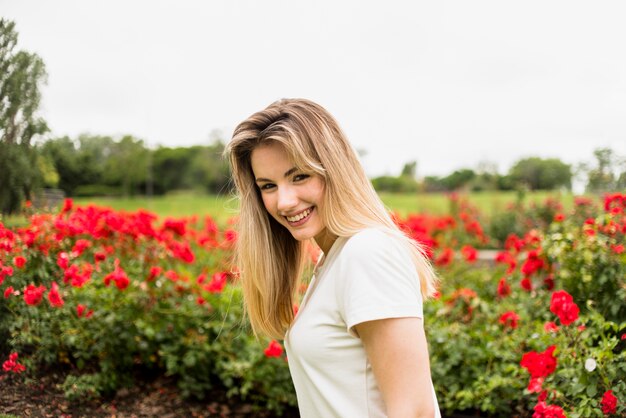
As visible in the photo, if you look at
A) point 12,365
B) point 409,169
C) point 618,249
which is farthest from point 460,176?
point 12,365

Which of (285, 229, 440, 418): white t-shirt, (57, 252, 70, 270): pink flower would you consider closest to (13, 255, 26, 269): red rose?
(57, 252, 70, 270): pink flower

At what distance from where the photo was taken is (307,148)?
1730 mm

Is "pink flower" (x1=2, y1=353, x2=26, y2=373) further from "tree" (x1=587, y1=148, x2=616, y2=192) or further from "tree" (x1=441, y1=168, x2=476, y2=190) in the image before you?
"tree" (x1=441, y1=168, x2=476, y2=190)

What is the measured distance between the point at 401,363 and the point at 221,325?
2262mm

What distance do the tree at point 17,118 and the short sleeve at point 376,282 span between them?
1.79 m

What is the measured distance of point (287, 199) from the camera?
1772mm

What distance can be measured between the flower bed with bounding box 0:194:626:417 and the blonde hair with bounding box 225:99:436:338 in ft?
2.36

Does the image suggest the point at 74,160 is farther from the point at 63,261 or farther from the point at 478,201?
the point at 478,201

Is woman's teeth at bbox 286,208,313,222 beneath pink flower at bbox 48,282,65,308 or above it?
above

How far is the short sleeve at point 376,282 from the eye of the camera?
144 cm

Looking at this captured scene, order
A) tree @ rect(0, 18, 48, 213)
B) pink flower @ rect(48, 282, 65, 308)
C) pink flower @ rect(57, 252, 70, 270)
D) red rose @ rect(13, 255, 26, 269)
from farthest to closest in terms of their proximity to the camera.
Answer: pink flower @ rect(57, 252, 70, 270), pink flower @ rect(48, 282, 65, 308), red rose @ rect(13, 255, 26, 269), tree @ rect(0, 18, 48, 213)

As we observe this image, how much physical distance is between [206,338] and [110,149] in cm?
159

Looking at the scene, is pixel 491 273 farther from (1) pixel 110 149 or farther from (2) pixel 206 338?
(1) pixel 110 149

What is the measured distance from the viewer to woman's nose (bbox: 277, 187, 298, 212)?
1771 mm
